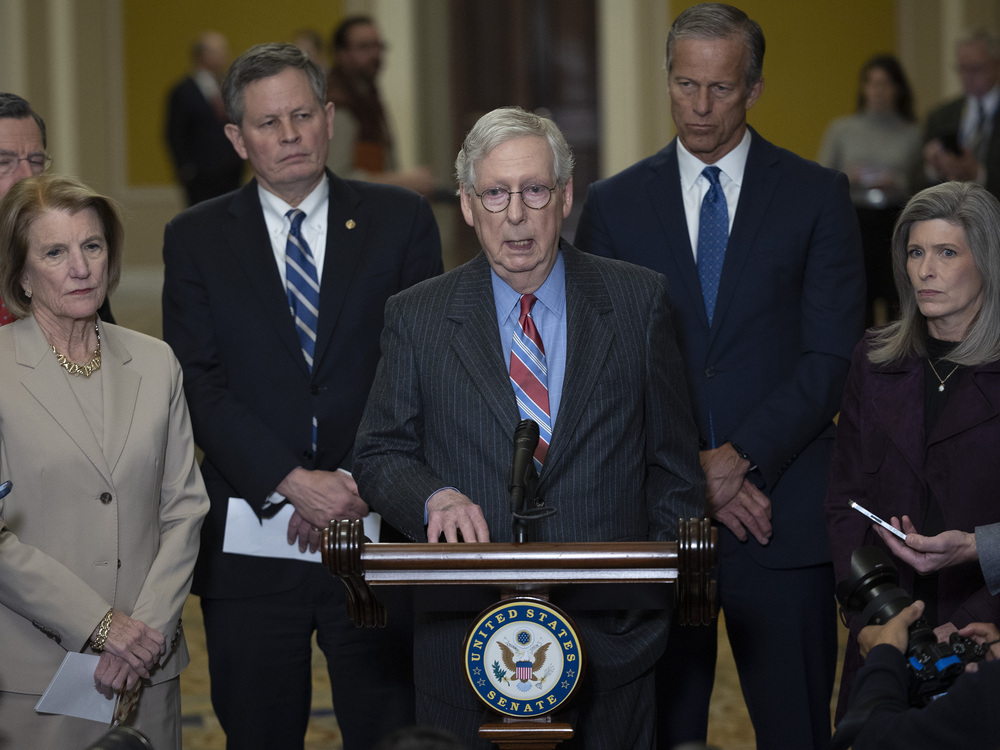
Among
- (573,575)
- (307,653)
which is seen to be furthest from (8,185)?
(573,575)

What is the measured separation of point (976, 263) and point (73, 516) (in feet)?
5.65

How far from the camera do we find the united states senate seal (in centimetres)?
162

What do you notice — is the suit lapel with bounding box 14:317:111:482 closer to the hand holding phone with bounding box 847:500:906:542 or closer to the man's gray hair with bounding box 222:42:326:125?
the man's gray hair with bounding box 222:42:326:125

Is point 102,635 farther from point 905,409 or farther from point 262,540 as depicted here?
point 905,409

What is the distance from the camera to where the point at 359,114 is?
582 cm

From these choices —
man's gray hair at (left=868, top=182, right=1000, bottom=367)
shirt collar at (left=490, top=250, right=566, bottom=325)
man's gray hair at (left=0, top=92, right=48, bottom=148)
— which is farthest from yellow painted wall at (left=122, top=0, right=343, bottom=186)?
shirt collar at (left=490, top=250, right=566, bottom=325)

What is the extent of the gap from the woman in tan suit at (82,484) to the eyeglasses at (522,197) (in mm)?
795

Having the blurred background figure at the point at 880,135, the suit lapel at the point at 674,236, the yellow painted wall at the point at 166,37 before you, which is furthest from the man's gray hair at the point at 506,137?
the yellow painted wall at the point at 166,37

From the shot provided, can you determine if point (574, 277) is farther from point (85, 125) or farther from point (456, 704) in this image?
point (85, 125)

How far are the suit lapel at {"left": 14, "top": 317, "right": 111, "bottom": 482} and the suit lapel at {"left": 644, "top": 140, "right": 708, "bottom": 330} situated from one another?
1213 millimetres

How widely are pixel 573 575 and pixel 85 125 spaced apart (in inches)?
424

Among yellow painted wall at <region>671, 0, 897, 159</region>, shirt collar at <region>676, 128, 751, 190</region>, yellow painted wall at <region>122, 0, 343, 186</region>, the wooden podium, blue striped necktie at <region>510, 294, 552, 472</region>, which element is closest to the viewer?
the wooden podium

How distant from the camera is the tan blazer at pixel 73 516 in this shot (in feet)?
7.26

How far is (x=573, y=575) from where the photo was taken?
63.4 inches
